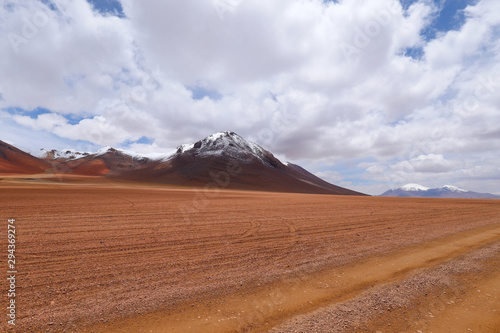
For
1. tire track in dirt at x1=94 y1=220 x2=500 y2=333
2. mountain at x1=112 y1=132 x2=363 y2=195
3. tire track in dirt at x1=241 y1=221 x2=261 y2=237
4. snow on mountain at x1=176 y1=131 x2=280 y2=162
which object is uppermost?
snow on mountain at x1=176 y1=131 x2=280 y2=162

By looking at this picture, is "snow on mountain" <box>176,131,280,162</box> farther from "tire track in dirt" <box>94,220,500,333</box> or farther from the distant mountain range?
"tire track in dirt" <box>94,220,500,333</box>

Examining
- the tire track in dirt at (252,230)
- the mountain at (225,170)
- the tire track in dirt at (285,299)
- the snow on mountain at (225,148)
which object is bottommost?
the tire track in dirt at (285,299)

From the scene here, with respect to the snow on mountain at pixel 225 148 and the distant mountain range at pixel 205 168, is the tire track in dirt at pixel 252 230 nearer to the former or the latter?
the distant mountain range at pixel 205 168

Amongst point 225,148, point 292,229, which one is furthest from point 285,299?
point 225,148

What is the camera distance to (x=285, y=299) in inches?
199

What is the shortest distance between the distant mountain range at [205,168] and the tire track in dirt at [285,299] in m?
91.0

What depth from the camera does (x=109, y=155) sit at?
19962 cm

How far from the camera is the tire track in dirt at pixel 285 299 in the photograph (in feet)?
13.7

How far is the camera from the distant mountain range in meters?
111

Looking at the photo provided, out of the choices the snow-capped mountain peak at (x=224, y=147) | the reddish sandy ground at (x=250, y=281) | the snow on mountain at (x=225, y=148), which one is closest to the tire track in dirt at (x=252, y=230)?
the reddish sandy ground at (x=250, y=281)

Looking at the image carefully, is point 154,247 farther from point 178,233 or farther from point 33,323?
point 33,323

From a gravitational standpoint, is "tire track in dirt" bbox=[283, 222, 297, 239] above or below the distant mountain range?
below

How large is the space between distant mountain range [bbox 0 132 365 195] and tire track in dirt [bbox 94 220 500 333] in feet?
299

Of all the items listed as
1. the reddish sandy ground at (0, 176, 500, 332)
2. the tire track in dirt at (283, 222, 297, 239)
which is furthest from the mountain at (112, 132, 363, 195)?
the reddish sandy ground at (0, 176, 500, 332)
